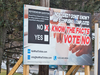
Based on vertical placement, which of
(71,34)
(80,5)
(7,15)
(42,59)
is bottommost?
(42,59)

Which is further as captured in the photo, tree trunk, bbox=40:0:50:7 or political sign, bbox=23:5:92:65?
tree trunk, bbox=40:0:50:7

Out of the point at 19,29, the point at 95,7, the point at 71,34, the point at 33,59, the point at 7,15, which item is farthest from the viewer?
the point at 19,29

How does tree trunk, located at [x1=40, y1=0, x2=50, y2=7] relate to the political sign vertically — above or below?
above

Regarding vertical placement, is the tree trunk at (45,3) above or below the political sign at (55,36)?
above

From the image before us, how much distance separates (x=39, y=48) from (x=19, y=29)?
4.72 metres

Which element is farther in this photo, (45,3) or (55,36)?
(45,3)

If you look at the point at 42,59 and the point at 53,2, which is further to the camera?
the point at 53,2

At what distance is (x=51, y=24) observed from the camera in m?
5.20

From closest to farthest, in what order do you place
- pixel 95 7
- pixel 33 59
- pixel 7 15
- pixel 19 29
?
pixel 33 59, pixel 7 15, pixel 95 7, pixel 19 29

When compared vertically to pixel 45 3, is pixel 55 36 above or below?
below

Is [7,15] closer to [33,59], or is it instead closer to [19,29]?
[19,29]

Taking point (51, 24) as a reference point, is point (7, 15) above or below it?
above

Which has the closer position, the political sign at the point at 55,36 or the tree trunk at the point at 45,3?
the political sign at the point at 55,36

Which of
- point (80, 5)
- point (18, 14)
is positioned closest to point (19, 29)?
point (18, 14)
